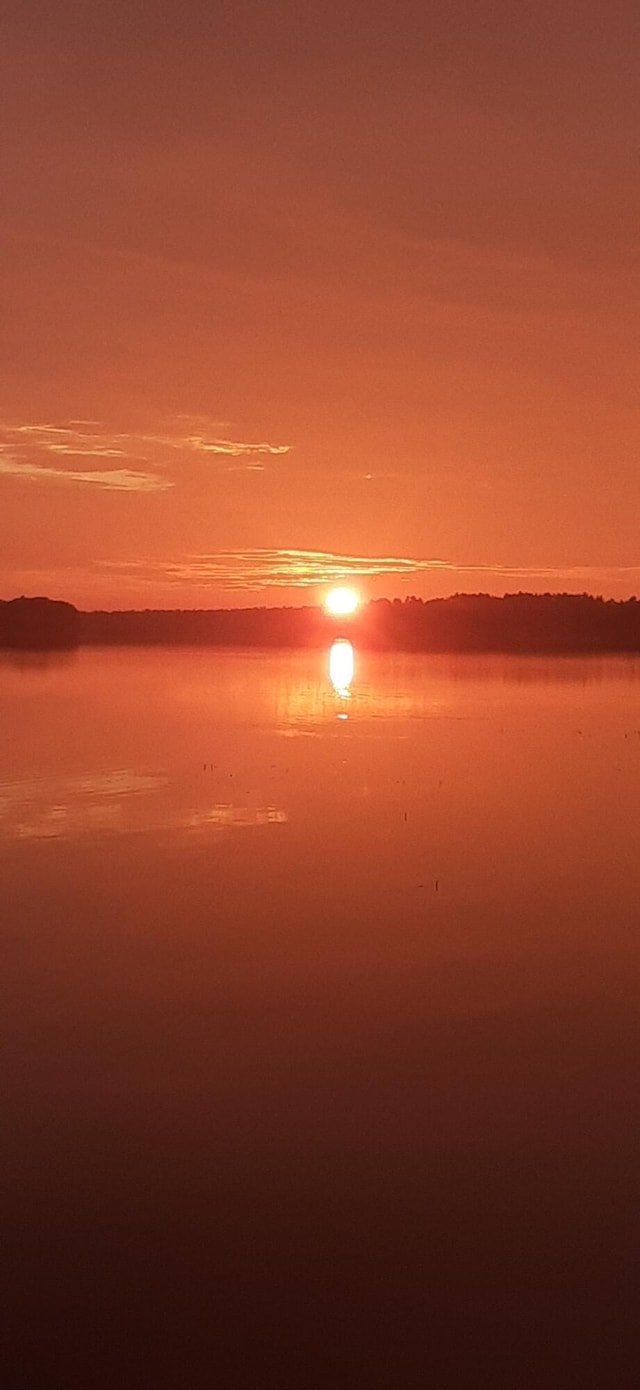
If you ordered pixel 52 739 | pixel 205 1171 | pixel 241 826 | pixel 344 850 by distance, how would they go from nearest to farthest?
pixel 205 1171
pixel 344 850
pixel 241 826
pixel 52 739

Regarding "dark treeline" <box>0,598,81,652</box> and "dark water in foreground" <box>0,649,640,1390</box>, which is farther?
"dark treeline" <box>0,598,81,652</box>

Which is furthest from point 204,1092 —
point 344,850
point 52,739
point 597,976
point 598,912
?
point 52,739

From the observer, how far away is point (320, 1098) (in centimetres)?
961

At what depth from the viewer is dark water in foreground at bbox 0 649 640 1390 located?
22.0ft

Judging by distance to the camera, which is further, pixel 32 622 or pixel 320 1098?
pixel 32 622

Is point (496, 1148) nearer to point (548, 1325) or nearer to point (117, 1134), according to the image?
point (548, 1325)

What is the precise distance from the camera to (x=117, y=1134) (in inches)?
350

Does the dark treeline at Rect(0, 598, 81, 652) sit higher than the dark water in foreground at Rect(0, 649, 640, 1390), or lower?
higher

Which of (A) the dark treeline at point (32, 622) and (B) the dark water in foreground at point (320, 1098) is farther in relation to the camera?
(A) the dark treeline at point (32, 622)

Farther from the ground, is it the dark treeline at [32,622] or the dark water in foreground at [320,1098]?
the dark treeline at [32,622]

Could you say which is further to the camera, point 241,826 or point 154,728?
point 154,728

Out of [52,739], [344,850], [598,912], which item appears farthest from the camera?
[52,739]

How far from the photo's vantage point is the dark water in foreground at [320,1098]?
22.0 ft

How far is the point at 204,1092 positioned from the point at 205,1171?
1.33 meters
